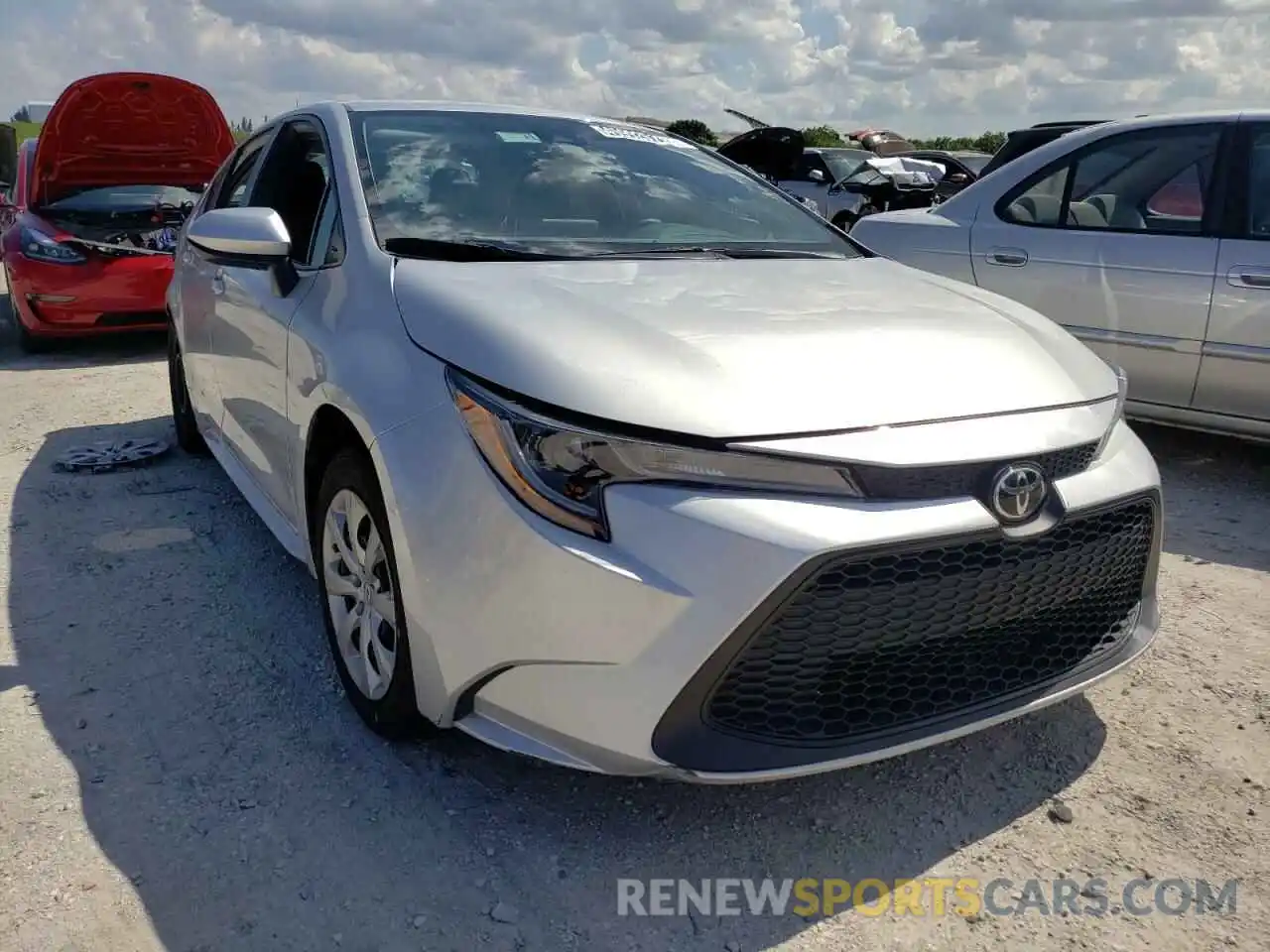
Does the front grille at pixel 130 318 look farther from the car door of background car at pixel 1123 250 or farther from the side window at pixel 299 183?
the car door of background car at pixel 1123 250

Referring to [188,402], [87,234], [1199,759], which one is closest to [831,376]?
[1199,759]

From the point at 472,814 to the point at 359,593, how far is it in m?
0.61

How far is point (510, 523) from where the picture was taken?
6.58 ft

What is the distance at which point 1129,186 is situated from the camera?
4938mm

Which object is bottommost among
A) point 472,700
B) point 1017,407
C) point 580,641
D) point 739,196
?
point 472,700

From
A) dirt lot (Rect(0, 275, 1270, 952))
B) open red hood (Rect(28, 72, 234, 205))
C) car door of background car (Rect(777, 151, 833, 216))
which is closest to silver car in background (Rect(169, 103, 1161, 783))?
dirt lot (Rect(0, 275, 1270, 952))

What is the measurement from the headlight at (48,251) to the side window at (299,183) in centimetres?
406

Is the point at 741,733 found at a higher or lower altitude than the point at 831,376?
lower

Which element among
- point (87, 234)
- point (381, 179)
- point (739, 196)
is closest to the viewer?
point (381, 179)

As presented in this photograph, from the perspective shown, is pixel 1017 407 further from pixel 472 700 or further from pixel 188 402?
pixel 188 402

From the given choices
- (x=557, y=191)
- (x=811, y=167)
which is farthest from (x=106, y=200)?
(x=811, y=167)

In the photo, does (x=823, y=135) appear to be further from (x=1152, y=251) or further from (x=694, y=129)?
(x=1152, y=251)

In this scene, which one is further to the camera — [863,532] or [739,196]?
[739,196]

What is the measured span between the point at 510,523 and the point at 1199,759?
1803 mm
